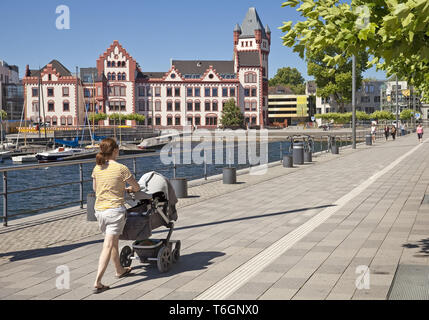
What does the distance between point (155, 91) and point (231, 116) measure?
15.8 m

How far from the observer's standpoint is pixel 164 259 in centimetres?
691

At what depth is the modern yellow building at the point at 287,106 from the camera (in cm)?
15338

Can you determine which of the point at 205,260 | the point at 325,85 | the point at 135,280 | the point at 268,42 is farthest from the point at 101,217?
the point at 268,42

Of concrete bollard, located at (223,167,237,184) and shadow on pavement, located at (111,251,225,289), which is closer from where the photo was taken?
shadow on pavement, located at (111,251,225,289)

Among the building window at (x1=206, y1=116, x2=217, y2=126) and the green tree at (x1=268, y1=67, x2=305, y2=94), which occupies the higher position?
the green tree at (x1=268, y1=67, x2=305, y2=94)

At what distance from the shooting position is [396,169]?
72.0 feet

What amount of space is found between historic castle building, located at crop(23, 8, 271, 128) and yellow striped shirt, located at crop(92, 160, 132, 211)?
90.3 m

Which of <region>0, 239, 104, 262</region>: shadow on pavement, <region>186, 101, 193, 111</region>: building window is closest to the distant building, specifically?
<region>186, 101, 193, 111</region>: building window

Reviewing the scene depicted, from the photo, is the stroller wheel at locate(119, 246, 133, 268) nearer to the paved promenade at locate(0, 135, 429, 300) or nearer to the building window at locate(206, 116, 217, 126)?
the paved promenade at locate(0, 135, 429, 300)

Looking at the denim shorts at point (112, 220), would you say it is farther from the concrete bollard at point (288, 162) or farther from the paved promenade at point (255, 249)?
the concrete bollard at point (288, 162)

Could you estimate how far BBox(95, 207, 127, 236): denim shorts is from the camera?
20.4 ft

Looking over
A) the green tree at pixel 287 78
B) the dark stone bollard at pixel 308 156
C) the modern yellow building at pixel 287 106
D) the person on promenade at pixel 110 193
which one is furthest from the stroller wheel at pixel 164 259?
the green tree at pixel 287 78
